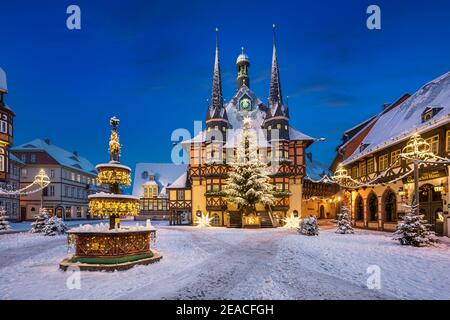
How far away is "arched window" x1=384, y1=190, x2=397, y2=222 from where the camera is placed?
24062 millimetres

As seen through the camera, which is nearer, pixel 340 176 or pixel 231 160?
pixel 340 176

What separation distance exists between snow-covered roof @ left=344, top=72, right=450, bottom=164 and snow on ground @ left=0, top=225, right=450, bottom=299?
390 inches

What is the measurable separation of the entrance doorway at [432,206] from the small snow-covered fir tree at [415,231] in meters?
5.70

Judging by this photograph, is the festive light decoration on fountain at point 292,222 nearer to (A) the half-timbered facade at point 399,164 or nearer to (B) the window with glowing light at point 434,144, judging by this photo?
(A) the half-timbered facade at point 399,164

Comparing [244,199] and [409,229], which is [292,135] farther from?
[409,229]

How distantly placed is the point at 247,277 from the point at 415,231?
37.4 feet

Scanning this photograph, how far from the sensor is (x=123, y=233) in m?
10.2

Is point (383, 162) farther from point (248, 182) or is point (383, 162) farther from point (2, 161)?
point (2, 161)

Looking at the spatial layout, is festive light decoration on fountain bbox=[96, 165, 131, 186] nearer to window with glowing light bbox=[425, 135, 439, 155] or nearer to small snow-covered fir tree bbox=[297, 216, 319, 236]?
small snow-covered fir tree bbox=[297, 216, 319, 236]

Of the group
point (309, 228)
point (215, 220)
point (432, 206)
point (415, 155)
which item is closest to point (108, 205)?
point (309, 228)

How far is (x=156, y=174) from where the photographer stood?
56031 millimetres

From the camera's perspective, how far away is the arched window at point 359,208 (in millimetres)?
29547
